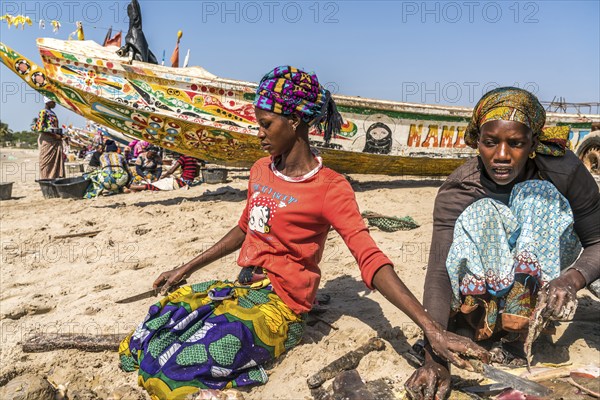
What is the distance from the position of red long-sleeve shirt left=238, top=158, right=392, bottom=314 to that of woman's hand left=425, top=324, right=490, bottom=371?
1.91ft

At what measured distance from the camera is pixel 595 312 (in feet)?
8.86

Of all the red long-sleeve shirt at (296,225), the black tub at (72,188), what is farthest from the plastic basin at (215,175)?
the red long-sleeve shirt at (296,225)

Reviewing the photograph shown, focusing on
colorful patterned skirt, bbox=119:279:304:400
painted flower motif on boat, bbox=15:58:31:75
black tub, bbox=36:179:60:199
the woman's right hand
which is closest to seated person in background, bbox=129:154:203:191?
black tub, bbox=36:179:60:199

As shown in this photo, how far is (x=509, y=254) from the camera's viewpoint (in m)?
2.01

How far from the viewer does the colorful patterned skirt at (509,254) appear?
1984 millimetres

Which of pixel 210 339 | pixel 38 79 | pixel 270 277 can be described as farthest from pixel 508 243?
pixel 38 79

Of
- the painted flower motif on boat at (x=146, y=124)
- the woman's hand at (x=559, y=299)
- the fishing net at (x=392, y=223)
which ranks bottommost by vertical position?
the fishing net at (x=392, y=223)

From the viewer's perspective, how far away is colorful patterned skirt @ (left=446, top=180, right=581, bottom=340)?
1984 mm

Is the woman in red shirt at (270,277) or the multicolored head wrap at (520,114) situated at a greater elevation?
the multicolored head wrap at (520,114)

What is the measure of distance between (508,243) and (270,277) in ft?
3.70

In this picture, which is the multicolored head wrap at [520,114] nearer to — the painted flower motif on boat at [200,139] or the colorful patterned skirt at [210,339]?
the colorful patterned skirt at [210,339]

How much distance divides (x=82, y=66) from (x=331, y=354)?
5875 millimetres

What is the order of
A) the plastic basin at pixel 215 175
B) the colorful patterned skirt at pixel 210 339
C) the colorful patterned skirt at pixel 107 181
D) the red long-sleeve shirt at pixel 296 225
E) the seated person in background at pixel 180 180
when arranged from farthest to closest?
the plastic basin at pixel 215 175, the seated person in background at pixel 180 180, the colorful patterned skirt at pixel 107 181, the red long-sleeve shirt at pixel 296 225, the colorful patterned skirt at pixel 210 339

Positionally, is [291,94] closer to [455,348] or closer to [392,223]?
[455,348]
